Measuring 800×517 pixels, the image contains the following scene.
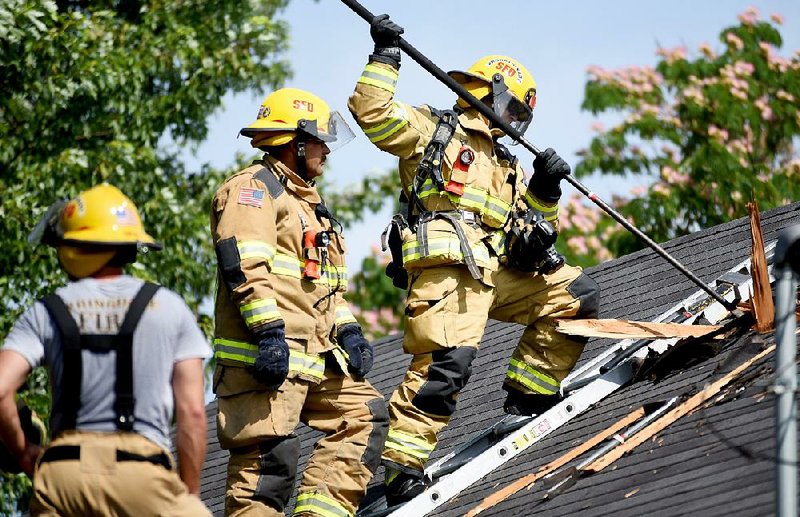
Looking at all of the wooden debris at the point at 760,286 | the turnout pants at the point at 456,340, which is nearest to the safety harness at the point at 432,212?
the turnout pants at the point at 456,340

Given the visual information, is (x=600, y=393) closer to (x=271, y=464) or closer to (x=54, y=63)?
(x=271, y=464)

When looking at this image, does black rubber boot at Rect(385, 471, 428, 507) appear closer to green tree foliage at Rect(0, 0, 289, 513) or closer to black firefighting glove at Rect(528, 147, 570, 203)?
black firefighting glove at Rect(528, 147, 570, 203)

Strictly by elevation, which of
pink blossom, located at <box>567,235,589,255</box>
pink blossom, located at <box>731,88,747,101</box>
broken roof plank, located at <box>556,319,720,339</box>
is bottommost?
broken roof plank, located at <box>556,319,720,339</box>

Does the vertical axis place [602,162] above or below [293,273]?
above

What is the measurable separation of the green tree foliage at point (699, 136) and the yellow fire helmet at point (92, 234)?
41.1 ft

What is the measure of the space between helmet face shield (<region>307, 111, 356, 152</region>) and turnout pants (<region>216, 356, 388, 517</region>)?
1.04 metres

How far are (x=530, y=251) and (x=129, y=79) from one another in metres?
8.81

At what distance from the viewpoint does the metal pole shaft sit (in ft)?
13.8

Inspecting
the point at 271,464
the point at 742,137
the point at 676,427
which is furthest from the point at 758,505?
the point at 742,137

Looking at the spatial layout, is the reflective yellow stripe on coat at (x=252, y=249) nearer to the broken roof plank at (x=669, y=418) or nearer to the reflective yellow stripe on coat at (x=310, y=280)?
the reflective yellow stripe on coat at (x=310, y=280)

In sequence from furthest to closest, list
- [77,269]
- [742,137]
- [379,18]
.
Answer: [742,137]
[379,18]
[77,269]

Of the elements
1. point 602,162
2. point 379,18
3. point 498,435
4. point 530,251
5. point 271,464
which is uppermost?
point 602,162

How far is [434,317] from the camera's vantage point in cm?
679

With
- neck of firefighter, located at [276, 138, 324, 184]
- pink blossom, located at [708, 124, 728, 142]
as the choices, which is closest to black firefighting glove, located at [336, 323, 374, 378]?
neck of firefighter, located at [276, 138, 324, 184]
